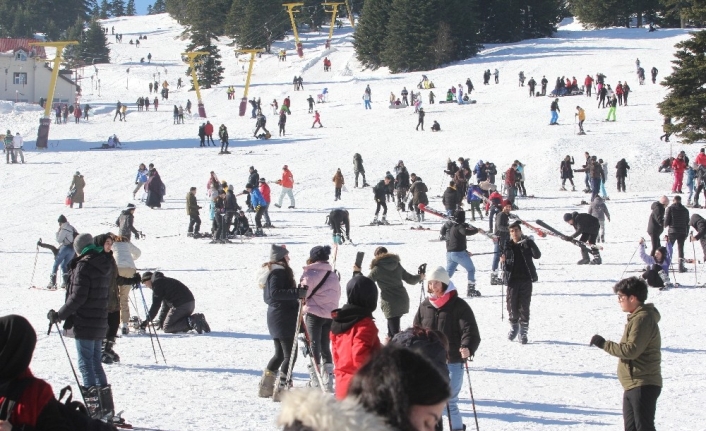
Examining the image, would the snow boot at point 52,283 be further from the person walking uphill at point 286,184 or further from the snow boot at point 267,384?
the person walking uphill at point 286,184

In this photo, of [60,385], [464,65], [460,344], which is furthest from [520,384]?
[464,65]

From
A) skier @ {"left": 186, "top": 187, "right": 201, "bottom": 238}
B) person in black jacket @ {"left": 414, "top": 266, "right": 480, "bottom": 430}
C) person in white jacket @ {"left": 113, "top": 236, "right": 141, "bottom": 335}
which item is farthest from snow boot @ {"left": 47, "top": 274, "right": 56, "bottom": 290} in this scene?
person in black jacket @ {"left": 414, "top": 266, "right": 480, "bottom": 430}

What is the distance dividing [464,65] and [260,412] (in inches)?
2157

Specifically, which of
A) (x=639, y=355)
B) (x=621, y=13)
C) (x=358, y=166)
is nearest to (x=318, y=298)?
(x=639, y=355)

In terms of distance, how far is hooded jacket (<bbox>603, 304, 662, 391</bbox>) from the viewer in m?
5.75

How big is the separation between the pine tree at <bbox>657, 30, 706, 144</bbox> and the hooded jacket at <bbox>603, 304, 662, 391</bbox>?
54.3 ft

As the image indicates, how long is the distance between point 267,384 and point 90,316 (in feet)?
5.33

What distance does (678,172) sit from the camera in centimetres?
2556

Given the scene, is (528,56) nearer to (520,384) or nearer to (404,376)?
(520,384)

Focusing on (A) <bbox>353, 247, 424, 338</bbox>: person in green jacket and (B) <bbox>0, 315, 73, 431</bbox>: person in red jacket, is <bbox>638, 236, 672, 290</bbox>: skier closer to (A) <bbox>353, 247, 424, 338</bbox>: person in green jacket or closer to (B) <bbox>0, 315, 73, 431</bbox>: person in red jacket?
(A) <bbox>353, 247, 424, 338</bbox>: person in green jacket

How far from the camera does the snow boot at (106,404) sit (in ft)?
22.0

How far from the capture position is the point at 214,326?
11.4m

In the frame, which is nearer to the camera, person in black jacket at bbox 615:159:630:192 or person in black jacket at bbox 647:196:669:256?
person in black jacket at bbox 647:196:669:256

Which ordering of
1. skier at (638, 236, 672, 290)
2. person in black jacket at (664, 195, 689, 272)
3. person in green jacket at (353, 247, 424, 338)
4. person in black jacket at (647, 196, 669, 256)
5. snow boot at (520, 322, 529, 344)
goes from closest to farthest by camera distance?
1. person in green jacket at (353, 247, 424, 338)
2. snow boot at (520, 322, 529, 344)
3. skier at (638, 236, 672, 290)
4. person in black jacket at (664, 195, 689, 272)
5. person in black jacket at (647, 196, 669, 256)
